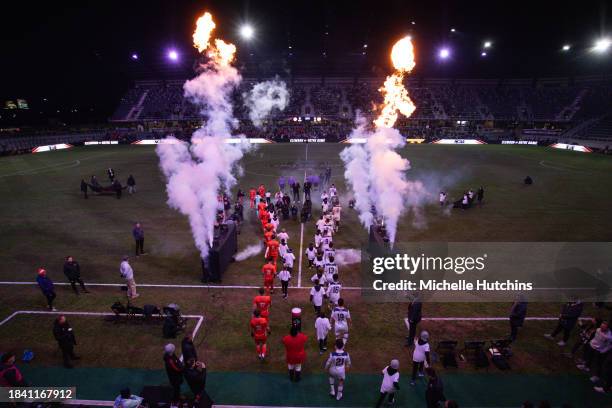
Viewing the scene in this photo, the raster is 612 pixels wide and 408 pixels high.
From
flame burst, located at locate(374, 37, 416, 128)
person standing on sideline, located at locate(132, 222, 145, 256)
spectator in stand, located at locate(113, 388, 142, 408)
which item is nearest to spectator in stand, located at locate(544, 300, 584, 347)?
spectator in stand, located at locate(113, 388, 142, 408)

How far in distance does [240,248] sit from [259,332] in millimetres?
8656

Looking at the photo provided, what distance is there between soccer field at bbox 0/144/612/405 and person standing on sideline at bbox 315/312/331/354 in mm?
343

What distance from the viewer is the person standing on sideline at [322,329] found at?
980 centimetres

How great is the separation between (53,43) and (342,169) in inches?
1554

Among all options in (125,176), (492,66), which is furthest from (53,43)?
(492,66)

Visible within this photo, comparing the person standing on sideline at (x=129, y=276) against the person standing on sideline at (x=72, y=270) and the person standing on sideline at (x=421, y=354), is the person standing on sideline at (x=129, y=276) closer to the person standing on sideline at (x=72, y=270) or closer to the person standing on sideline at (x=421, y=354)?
the person standing on sideline at (x=72, y=270)

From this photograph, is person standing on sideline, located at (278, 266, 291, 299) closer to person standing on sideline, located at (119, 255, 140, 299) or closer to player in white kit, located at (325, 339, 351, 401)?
player in white kit, located at (325, 339, 351, 401)

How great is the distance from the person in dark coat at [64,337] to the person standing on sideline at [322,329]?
6.44m

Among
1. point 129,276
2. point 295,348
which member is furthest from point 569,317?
point 129,276

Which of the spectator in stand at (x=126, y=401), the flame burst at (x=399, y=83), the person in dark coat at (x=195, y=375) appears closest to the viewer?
the spectator in stand at (x=126, y=401)

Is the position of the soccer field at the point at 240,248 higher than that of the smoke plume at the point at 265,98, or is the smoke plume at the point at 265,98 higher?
the smoke plume at the point at 265,98

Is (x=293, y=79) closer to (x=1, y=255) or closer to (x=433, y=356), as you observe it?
(x=1, y=255)

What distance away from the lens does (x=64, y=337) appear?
9266 millimetres

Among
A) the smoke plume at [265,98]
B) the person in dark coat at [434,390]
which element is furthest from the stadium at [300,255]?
the smoke plume at [265,98]
